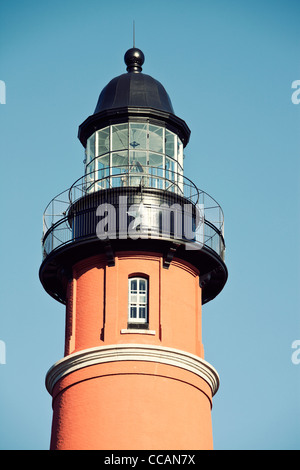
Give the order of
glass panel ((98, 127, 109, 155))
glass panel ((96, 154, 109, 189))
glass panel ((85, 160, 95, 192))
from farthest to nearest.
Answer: glass panel ((98, 127, 109, 155))
glass panel ((85, 160, 95, 192))
glass panel ((96, 154, 109, 189))

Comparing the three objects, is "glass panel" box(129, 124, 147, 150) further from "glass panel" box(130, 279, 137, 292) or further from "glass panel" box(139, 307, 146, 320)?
"glass panel" box(139, 307, 146, 320)

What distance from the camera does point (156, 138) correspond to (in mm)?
43000

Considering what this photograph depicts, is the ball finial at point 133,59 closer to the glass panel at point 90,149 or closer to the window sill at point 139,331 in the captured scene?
the glass panel at point 90,149

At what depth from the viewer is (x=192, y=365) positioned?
39.9 meters

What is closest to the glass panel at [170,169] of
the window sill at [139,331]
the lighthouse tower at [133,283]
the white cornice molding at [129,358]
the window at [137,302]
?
the lighthouse tower at [133,283]

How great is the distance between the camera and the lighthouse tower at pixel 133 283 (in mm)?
38812

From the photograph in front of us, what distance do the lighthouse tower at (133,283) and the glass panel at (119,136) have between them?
0.03m

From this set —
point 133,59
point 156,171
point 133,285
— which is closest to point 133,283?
point 133,285

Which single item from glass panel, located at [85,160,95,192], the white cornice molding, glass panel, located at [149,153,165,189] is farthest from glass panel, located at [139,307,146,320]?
glass panel, located at [85,160,95,192]

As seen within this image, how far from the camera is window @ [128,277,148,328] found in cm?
4012

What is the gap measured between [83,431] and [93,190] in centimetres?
787

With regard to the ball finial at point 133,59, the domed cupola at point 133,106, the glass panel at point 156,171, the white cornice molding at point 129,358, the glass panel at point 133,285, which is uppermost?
the ball finial at point 133,59

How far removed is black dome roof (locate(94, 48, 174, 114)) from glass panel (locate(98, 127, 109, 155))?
68 centimetres

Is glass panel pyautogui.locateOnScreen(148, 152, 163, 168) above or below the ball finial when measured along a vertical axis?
below
